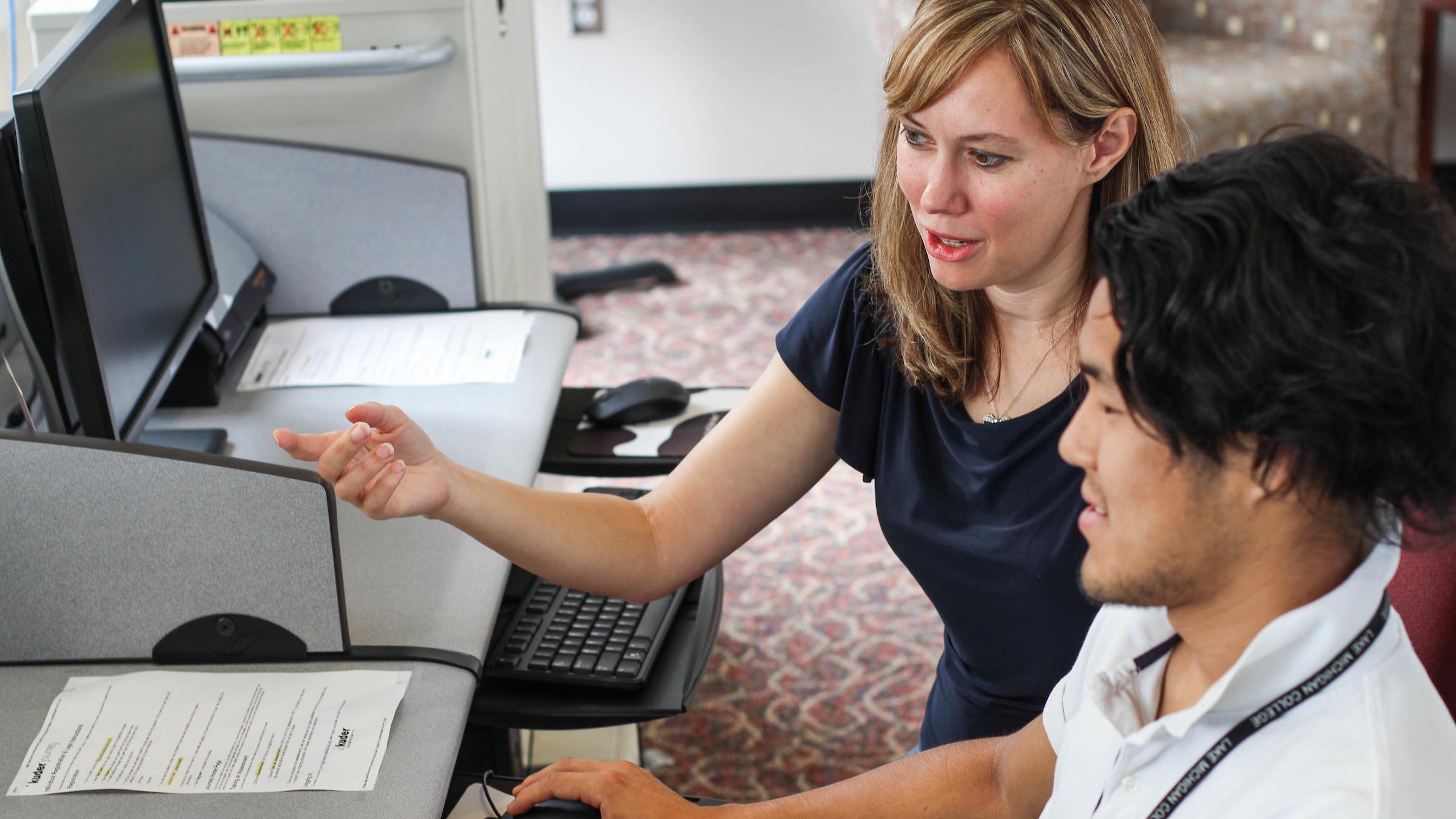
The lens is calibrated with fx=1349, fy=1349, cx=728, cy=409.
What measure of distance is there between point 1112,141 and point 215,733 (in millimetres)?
854

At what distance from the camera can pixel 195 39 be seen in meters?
1.78

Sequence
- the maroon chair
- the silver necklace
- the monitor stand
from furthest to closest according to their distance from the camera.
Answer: the monitor stand < the silver necklace < the maroon chair

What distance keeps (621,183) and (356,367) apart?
94.5 inches

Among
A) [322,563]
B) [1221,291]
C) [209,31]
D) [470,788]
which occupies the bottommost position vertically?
[470,788]

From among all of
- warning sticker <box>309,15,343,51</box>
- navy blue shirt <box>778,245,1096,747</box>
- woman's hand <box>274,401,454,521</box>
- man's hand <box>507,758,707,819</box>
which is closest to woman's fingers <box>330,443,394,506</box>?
woman's hand <box>274,401,454,521</box>

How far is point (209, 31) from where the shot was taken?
178 cm

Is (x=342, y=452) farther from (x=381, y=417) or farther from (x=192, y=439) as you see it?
(x=192, y=439)

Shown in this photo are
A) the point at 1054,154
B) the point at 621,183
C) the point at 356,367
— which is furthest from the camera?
the point at 621,183

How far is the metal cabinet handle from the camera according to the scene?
1717 millimetres

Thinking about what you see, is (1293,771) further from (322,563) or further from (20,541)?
(20,541)

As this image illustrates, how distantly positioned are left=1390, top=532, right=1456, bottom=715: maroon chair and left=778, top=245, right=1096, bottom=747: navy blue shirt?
0.25 meters

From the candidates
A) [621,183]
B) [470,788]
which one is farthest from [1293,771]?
[621,183]

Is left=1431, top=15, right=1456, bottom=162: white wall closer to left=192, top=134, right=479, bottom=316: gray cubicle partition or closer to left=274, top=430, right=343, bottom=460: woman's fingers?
left=192, top=134, right=479, bottom=316: gray cubicle partition

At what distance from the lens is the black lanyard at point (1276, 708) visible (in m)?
0.72
